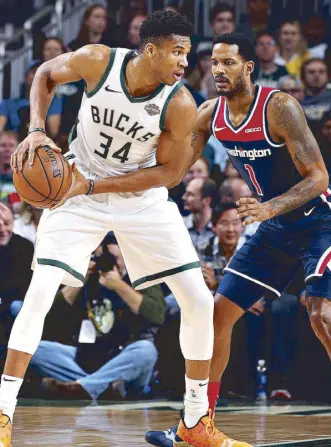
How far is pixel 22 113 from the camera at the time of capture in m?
8.62

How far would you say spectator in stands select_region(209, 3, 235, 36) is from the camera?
9.02 m

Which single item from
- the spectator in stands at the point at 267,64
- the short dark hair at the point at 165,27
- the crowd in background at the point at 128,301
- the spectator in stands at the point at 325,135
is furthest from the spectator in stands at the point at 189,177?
the short dark hair at the point at 165,27

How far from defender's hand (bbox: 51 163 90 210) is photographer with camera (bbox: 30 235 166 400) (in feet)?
9.97

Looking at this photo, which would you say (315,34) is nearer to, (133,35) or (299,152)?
(133,35)

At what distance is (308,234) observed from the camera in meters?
4.58

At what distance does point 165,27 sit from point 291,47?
5.08m

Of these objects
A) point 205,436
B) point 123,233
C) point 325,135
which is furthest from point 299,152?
point 325,135

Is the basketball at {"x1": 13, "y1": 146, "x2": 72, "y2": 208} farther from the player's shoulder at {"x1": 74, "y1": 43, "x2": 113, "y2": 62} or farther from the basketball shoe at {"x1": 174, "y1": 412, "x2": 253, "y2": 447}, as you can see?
the basketball shoe at {"x1": 174, "y1": 412, "x2": 253, "y2": 447}

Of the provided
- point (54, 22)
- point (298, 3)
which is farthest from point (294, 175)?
point (54, 22)

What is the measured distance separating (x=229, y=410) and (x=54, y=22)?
5.66m

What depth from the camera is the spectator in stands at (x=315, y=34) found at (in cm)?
888

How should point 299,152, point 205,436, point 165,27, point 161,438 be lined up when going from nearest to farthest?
point 165,27
point 205,436
point 161,438
point 299,152

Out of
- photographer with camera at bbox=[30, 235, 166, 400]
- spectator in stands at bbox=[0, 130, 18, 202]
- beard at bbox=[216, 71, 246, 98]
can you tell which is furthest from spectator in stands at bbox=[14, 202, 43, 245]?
beard at bbox=[216, 71, 246, 98]

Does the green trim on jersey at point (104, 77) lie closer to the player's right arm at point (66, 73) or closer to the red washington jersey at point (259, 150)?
the player's right arm at point (66, 73)
